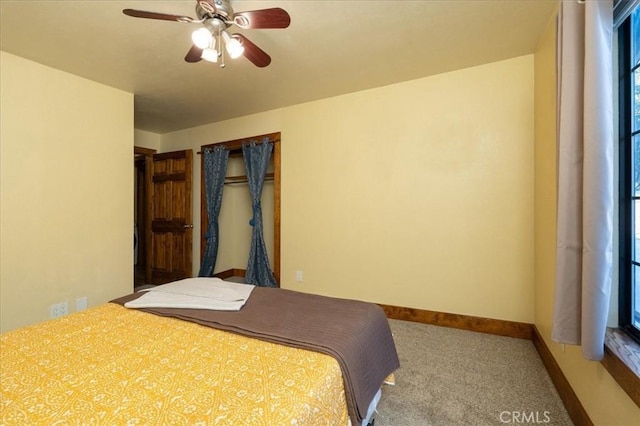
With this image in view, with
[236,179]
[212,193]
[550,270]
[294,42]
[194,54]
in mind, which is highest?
[294,42]

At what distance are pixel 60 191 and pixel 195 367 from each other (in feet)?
8.99

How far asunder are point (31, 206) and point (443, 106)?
393 centimetres

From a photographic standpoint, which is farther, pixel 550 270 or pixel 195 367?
pixel 550 270

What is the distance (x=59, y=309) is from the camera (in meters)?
2.62

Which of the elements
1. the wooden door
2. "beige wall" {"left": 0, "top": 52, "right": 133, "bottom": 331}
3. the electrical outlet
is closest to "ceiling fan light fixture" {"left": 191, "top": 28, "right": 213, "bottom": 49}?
"beige wall" {"left": 0, "top": 52, "right": 133, "bottom": 331}

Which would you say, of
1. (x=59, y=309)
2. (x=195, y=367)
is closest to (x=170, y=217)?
(x=59, y=309)

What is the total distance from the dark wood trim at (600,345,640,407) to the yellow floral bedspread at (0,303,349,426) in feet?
3.29

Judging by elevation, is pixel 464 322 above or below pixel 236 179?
below

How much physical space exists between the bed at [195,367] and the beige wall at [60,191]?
1.58m

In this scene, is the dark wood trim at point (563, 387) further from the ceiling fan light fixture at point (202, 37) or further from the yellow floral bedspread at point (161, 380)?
the ceiling fan light fixture at point (202, 37)

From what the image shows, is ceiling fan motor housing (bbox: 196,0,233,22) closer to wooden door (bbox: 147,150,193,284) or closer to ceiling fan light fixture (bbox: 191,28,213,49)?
ceiling fan light fixture (bbox: 191,28,213,49)

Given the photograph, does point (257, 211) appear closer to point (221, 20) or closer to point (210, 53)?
point (210, 53)

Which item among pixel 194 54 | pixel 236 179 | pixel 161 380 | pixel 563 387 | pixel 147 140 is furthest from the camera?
pixel 147 140

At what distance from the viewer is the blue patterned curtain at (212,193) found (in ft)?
13.4
